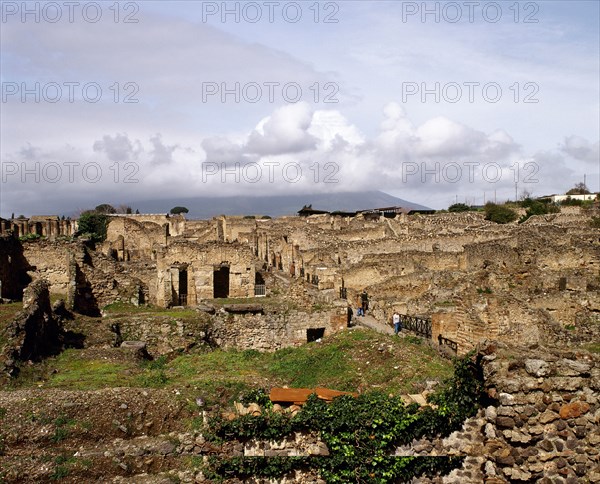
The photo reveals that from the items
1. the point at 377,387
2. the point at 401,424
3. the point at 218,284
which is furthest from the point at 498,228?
the point at 401,424

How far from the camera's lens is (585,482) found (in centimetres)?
816

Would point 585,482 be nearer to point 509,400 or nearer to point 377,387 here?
point 509,400

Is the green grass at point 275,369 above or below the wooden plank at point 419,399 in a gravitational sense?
below

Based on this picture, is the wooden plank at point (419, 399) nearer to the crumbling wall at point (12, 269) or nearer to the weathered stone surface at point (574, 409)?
the weathered stone surface at point (574, 409)

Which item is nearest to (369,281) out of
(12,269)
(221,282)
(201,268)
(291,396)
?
(221,282)

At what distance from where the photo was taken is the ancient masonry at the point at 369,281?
61.0ft

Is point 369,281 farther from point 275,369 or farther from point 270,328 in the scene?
point 275,369

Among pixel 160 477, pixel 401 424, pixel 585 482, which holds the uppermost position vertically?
pixel 401 424

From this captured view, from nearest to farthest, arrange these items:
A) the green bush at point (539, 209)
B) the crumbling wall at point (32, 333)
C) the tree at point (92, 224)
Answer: the crumbling wall at point (32, 333) < the green bush at point (539, 209) < the tree at point (92, 224)

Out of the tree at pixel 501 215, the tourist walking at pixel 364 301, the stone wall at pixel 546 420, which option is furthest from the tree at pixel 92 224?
the stone wall at pixel 546 420

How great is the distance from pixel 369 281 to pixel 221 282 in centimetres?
894

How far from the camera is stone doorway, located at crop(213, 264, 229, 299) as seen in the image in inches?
1120

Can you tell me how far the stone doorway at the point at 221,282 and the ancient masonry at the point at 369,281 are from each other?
0.05 meters

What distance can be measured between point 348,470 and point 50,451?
214 inches
